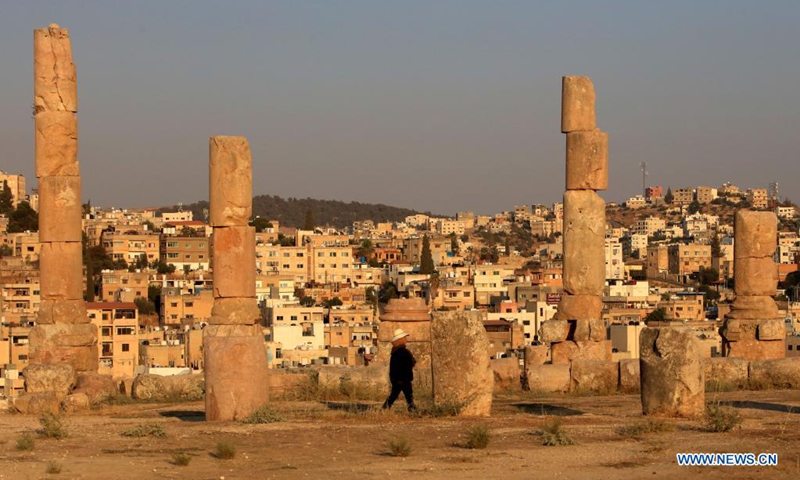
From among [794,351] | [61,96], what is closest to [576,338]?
[61,96]

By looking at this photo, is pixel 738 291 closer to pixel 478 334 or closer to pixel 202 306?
pixel 478 334

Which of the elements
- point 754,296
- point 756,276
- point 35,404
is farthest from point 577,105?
point 35,404

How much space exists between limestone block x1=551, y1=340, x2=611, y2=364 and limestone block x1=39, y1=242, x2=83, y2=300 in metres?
7.23

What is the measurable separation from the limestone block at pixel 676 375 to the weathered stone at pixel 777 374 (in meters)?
4.77

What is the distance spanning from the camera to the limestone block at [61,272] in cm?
2233

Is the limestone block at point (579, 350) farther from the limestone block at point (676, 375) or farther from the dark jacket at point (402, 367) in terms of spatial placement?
the limestone block at point (676, 375)

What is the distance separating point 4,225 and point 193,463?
375 feet

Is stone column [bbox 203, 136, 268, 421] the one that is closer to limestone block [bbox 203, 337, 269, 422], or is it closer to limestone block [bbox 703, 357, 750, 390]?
limestone block [bbox 203, 337, 269, 422]

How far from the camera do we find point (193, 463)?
13.0 meters

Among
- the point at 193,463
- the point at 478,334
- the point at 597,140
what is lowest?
the point at 193,463

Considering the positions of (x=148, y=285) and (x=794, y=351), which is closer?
(x=794, y=351)

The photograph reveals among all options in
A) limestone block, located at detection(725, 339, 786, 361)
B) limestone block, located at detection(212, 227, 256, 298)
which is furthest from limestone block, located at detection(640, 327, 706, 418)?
limestone block, located at detection(725, 339, 786, 361)

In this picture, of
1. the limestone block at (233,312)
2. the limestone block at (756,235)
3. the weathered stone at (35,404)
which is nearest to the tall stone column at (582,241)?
the limestone block at (756,235)

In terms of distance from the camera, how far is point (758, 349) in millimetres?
23156
